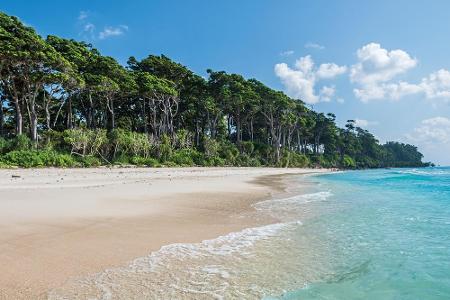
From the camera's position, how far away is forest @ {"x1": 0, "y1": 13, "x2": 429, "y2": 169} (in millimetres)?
26828

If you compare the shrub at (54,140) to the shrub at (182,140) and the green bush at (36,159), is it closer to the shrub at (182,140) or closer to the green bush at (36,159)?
the green bush at (36,159)

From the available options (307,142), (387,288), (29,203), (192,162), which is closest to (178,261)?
(387,288)

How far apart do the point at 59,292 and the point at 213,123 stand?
49.3 meters

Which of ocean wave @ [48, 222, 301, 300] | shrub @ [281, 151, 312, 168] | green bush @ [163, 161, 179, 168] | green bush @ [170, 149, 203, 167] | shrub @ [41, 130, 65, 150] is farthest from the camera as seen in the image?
shrub @ [281, 151, 312, 168]

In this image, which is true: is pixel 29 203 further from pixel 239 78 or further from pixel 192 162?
pixel 239 78

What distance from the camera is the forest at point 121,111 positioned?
88.0 feet

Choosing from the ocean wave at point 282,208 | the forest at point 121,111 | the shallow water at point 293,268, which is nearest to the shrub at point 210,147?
the forest at point 121,111

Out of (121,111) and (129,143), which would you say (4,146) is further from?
(121,111)

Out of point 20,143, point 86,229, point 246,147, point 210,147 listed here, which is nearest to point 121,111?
point 210,147

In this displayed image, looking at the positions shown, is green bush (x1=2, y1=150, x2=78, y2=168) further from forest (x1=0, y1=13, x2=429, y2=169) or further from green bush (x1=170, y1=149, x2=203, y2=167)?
green bush (x1=170, y1=149, x2=203, y2=167)

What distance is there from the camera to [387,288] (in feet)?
15.2

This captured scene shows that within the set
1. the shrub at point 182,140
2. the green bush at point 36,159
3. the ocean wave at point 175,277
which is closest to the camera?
the ocean wave at point 175,277

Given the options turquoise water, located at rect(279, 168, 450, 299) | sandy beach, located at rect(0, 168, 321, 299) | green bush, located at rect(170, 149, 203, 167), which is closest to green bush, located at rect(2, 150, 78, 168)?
sandy beach, located at rect(0, 168, 321, 299)

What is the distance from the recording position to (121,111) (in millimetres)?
49594
